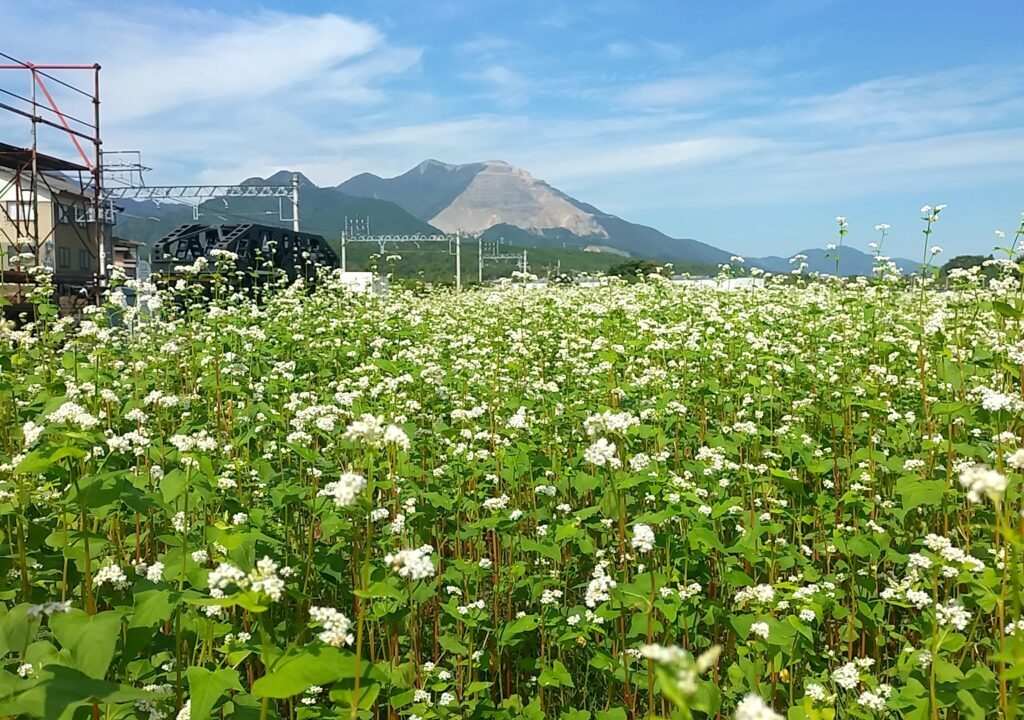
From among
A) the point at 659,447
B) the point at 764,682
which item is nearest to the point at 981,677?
the point at 764,682

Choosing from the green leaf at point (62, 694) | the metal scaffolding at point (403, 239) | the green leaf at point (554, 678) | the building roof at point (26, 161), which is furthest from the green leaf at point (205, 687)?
the building roof at point (26, 161)

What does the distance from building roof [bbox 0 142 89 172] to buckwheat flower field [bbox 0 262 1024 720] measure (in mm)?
20075

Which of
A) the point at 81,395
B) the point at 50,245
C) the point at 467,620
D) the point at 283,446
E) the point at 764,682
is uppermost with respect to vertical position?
the point at 50,245

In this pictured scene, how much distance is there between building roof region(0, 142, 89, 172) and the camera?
898 inches

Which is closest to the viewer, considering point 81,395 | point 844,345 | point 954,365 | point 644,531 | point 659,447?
point 644,531

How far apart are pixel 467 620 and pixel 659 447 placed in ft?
7.57

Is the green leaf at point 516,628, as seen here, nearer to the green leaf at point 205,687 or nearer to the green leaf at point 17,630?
the green leaf at point 205,687

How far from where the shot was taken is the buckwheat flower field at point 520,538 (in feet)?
7.75

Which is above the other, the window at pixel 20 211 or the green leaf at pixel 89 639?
the window at pixel 20 211

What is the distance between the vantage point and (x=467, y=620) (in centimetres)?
328

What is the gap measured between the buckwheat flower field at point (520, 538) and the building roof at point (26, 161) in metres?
20.1

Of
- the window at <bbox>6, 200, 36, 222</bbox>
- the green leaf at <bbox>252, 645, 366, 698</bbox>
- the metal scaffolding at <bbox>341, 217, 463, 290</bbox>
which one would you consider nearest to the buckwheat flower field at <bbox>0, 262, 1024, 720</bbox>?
the green leaf at <bbox>252, 645, 366, 698</bbox>

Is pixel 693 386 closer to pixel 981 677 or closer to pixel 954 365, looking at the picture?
pixel 954 365

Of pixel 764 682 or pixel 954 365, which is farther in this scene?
pixel 954 365
